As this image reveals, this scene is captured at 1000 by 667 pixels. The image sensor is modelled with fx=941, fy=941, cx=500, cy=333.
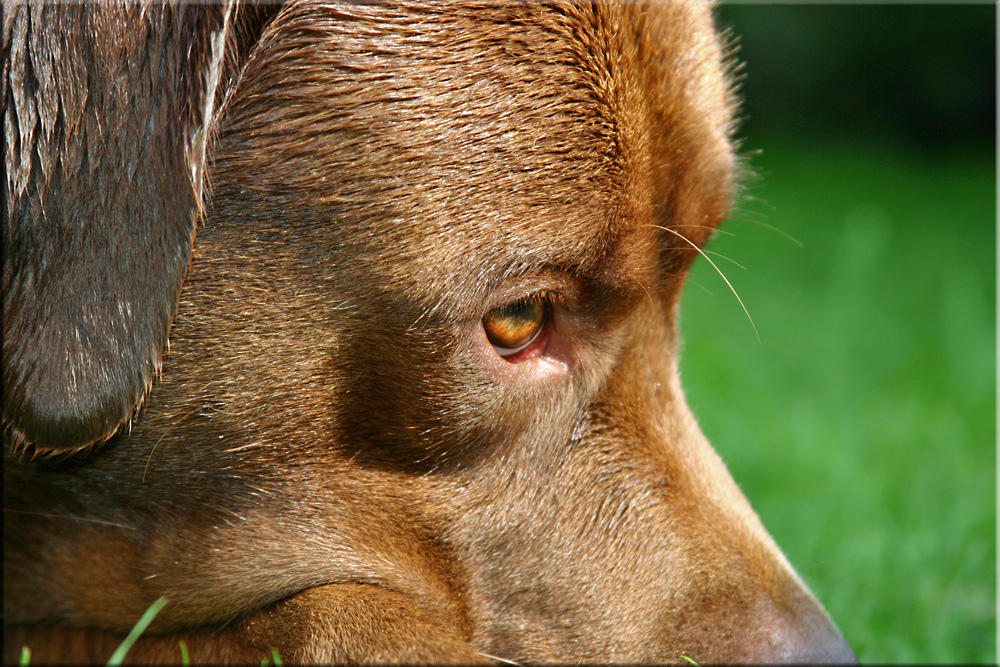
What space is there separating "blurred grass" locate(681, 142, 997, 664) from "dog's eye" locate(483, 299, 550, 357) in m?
0.96

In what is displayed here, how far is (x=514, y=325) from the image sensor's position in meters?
2.08

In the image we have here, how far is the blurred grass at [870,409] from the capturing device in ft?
10.8

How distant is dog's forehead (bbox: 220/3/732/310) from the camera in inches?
74.7

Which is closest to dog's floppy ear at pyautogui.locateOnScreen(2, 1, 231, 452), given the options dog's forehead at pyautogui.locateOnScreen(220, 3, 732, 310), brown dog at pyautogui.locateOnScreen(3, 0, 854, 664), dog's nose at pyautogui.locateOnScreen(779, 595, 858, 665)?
brown dog at pyautogui.locateOnScreen(3, 0, 854, 664)

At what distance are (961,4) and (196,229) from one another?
15257mm

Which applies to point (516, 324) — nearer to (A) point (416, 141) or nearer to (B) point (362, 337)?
(B) point (362, 337)

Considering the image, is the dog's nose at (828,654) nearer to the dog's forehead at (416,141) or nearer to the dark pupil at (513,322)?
the dark pupil at (513,322)

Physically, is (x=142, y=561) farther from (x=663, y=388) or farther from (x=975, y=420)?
(x=975, y=420)

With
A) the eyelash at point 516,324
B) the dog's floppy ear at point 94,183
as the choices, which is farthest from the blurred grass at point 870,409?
the dog's floppy ear at point 94,183

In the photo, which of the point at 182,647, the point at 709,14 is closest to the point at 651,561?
the point at 182,647

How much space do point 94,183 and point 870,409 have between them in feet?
14.4

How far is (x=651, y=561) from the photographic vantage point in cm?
227

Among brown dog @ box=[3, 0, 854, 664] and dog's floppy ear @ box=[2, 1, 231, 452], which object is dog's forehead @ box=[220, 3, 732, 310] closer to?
brown dog @ box=[3, 0, 854, 664]

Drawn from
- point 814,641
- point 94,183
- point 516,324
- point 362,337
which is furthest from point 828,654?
point 94,183
